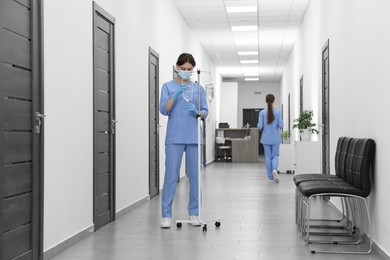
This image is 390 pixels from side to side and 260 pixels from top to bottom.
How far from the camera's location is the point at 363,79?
464 cm

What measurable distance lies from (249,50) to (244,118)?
9151mm

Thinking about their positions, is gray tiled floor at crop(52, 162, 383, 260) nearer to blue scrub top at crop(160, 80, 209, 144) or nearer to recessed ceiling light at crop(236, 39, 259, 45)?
blue scrub top at crop(160, 80, 209, 144)

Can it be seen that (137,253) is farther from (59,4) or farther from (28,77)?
(59,4)

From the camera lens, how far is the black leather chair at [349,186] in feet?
13.6

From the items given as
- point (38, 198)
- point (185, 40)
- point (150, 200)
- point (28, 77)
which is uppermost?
point (185, 40)

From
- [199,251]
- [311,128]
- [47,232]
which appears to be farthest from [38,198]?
[311,128]

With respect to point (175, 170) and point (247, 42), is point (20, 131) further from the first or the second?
point (247, 42)

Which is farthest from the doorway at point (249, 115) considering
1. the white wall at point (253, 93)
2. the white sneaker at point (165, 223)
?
the white sneaker at point (165, 223)

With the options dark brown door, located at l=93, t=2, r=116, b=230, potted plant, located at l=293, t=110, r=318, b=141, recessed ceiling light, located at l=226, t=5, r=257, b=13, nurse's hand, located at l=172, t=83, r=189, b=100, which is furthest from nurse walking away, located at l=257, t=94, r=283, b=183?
nurse's hand, located at l=172, t=83, r=189, b=100

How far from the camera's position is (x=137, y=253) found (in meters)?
4.03

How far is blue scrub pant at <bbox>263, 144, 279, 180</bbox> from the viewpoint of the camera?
32.5 feet

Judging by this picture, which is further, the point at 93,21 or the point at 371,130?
the point at 93,21

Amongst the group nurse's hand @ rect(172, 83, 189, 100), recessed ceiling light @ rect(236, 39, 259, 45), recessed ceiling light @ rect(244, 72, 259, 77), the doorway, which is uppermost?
recessed ceiling light @ rect(236, 39, 259, 45)

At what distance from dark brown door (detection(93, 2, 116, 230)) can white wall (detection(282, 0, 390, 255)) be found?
2.25m
